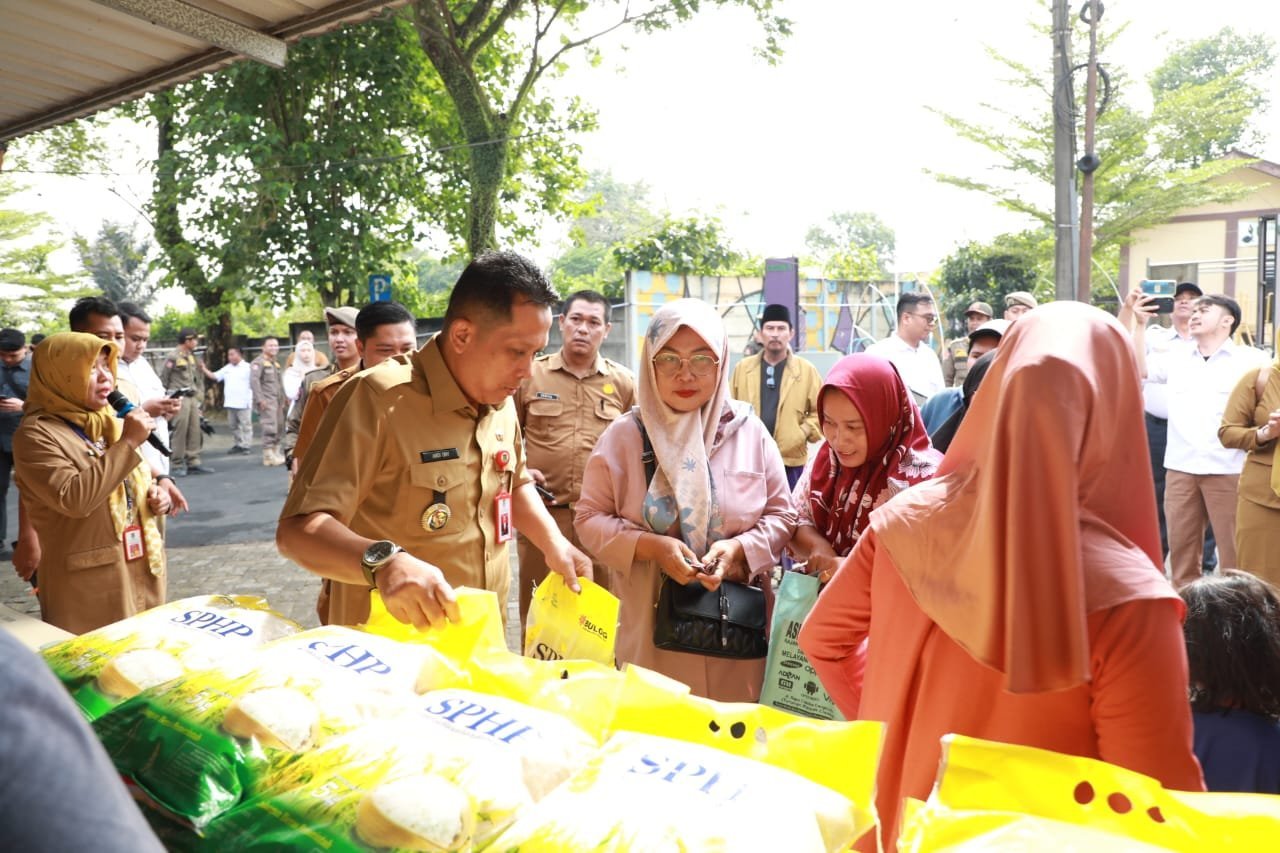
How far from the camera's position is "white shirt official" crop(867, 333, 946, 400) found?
6.83 m

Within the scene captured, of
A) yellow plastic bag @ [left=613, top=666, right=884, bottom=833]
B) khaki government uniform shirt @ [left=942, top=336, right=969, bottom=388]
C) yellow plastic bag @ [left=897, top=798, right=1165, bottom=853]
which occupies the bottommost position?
yellow plastic bag @ [left=897, top=798, right=1165, bottom=853]

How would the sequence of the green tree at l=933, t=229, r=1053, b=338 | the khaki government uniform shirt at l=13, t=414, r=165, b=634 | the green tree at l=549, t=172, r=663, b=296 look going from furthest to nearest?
the green tree at l=549, t=172, r=663, b=296
the green tree at l=933, t=229, r=1053, b=338
the khaki government uniform shirt at l=13, t=414, r=165, b=634

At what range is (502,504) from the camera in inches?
104

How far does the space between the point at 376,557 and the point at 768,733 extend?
895 mm

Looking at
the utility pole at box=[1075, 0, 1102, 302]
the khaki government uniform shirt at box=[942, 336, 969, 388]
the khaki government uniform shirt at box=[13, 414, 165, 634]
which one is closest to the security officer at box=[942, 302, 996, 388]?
the khaki government uniform shirt at box=[942, 336, 969, 388]

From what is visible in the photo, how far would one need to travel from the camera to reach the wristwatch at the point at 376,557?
1.77m

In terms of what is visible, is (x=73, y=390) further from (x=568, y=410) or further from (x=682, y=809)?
(x=682, y=809)

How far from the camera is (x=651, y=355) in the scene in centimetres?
300

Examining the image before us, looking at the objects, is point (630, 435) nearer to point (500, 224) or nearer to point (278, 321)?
point (500, 224)

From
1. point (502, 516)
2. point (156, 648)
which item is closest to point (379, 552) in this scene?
point (156, 648)

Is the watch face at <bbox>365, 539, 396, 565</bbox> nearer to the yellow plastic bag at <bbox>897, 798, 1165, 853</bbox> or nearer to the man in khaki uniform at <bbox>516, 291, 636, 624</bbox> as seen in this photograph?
the yellow plastic bag at <bbox>897, 798, 1165, 853</bbox>

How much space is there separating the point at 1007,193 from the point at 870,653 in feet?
80.9

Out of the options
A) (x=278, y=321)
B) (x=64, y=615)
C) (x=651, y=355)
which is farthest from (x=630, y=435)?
(x=278, y=321)

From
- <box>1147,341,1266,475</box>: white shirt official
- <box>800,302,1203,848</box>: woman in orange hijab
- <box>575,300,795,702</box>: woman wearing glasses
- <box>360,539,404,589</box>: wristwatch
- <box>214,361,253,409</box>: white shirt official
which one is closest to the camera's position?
<box>800,302,1203,848</box>: woman in orange hijab
